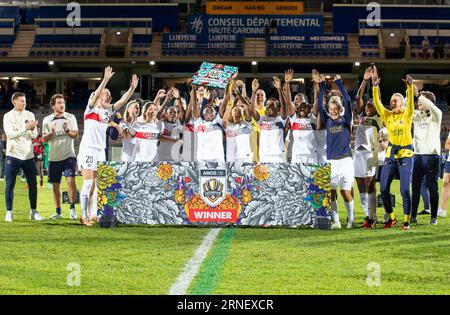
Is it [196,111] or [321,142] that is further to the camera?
[321,142]

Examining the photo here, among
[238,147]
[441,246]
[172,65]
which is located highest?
[172,65]

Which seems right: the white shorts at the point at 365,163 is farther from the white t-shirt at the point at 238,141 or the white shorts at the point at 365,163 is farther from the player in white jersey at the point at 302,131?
the white t-shirt at the point at 238,141

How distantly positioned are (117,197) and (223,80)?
2286mm

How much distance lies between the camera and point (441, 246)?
988 cm

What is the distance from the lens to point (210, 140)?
484 inches

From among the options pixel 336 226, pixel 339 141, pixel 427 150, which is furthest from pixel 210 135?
pixel 427 150

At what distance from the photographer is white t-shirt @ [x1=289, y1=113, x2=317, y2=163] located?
12.7 metres

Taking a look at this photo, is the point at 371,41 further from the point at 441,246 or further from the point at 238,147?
the point at 441,246

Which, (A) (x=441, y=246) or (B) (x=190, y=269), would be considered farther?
(A) (x=441, y=246)

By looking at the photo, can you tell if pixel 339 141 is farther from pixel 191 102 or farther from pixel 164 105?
pixel 164 105

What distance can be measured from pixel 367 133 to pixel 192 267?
17.2 feet

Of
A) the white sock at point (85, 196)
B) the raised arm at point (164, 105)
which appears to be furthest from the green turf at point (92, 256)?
the raised arm at point (164, 105)

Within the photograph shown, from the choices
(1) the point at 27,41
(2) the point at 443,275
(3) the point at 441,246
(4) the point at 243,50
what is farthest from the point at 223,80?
(1) the point at 27,41

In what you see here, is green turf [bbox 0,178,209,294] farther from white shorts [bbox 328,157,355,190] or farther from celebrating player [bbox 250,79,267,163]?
celebrating player [bbox 250,79,267,163]
